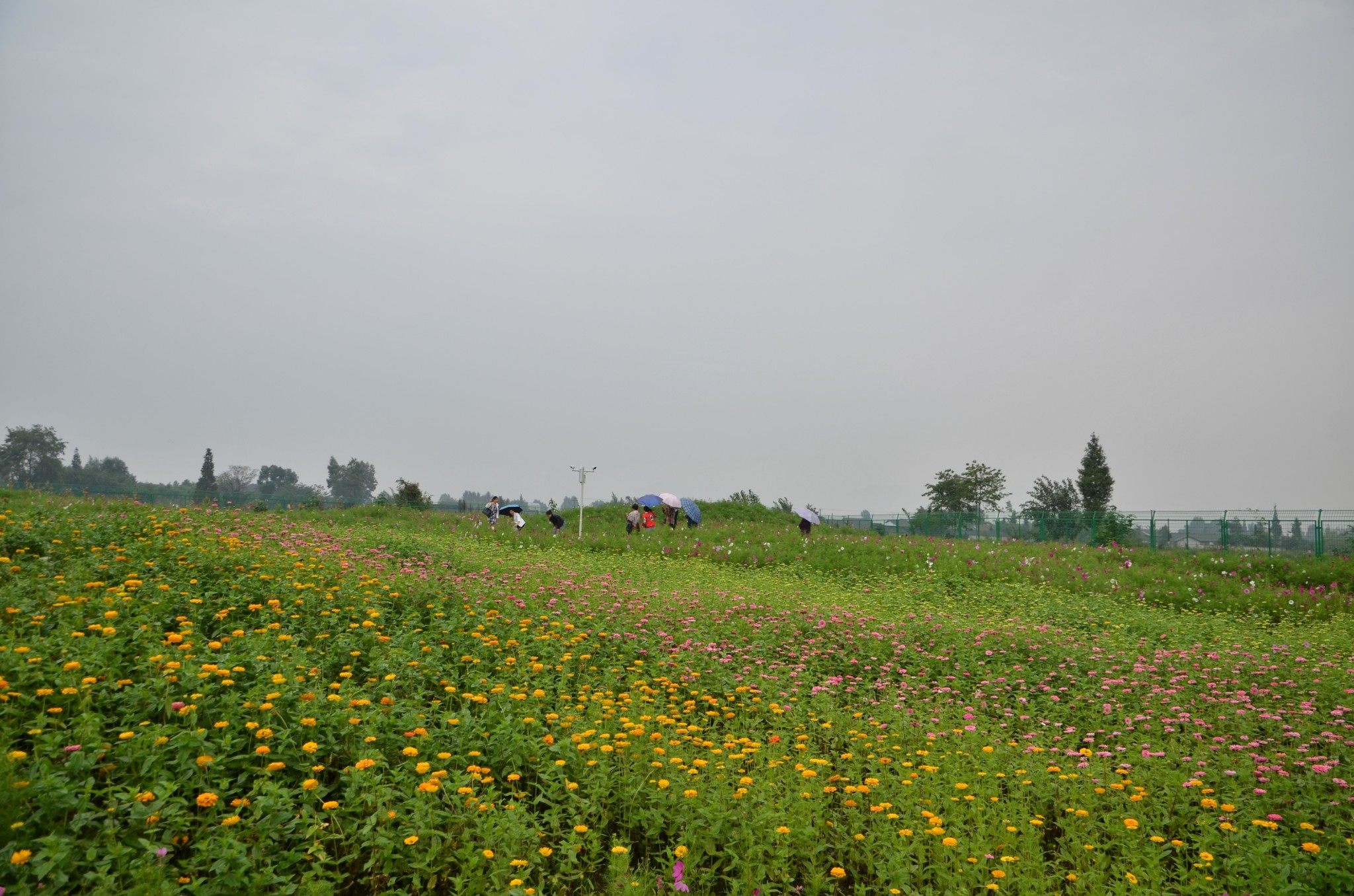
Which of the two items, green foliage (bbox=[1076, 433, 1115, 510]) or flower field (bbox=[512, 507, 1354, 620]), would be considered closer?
flower field (bbox=[512, 507, 1354, 620])

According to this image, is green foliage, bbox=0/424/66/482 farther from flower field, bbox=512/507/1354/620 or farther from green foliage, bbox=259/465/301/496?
flower field, bbox=512/507/1354/620

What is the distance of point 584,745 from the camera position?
4168 millimetres

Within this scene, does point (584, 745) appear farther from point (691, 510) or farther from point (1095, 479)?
point (1095, 479)

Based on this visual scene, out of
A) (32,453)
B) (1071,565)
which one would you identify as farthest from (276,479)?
(1071,565)

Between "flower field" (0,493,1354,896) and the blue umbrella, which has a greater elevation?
the blue umbrella

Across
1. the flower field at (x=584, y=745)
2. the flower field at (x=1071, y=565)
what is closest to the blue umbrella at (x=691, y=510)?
the flower field at (x=1071, y=565)

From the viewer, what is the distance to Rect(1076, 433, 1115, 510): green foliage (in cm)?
4534

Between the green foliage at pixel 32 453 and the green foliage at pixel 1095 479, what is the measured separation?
96202 millimetres

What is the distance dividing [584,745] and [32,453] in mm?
98896

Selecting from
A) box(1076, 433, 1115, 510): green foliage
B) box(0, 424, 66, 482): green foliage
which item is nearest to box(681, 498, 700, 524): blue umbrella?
box(1076, 433, 1115, 510): green foliage

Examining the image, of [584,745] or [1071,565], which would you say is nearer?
[584,745]

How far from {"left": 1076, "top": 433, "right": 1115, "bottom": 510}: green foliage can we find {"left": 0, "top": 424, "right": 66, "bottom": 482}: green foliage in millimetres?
96202

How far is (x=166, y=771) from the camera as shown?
11.2ft

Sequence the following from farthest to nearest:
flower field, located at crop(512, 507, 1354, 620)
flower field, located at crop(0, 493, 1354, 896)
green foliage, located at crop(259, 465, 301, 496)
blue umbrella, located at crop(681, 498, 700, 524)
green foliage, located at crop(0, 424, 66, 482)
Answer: green foliage, located at crop(259, 465, 301, 496), green foliage, located at crop(0, 424, 66, 482), blue umbrella, located at crop(681, 498, 700, 524), flower field, located at crop(512, 507, 1354, 620), flower field, located at crop(0, 493, 1354, 896)
